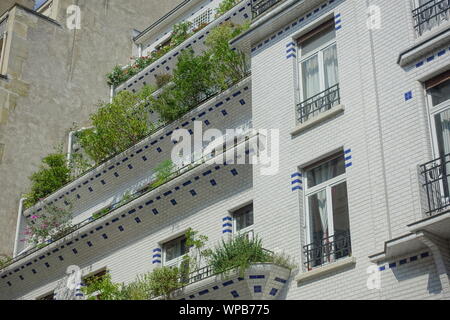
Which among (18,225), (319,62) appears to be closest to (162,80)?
(18,225)

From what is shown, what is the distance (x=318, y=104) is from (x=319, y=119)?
624 mm

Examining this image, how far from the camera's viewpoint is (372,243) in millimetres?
14516

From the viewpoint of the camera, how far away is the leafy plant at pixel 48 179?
84.5ft

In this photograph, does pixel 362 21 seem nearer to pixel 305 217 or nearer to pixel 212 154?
pixel 305 217

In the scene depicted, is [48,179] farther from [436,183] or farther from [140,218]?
[436,183]

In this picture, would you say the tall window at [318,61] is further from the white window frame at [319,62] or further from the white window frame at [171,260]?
the white window frame at [171,260]

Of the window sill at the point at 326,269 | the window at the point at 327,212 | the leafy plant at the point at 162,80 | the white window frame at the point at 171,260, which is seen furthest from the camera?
the leafy plant at the point at 162,80

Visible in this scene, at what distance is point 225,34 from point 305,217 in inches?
333

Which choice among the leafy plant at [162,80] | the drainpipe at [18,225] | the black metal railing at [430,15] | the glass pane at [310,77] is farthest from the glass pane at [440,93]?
the drainpipe at [18,225]

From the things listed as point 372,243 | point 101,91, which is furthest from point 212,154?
point 101,91

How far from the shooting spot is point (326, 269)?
1498 cm

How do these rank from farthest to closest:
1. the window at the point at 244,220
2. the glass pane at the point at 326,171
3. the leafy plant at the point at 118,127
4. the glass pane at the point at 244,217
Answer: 1. the leafy plant at the point at 118,127
2. the glass pane at the point at 244,217
3. the window at the point at 244,220
4. the glass pane at the point at 326,171

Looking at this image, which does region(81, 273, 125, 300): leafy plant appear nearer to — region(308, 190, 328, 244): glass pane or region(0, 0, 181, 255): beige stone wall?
region(308, 190, 328, 244): glass pane

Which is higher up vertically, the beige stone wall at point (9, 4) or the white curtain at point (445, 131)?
the beige stone wall at point (9, 4)
